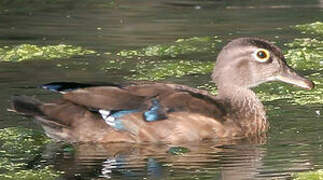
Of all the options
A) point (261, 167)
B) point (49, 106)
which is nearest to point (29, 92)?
point (49, 106)

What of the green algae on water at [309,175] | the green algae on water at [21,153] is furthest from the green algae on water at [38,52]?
the green algae on water at [309,175]

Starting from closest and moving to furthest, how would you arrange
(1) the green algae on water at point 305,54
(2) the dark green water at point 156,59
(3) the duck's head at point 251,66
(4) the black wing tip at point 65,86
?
(2) the dark green water at point 156,59
(4) the black wing tip at point 65,86
(3) the duck's head at point 251,66
(1) the green algae on water at point 305,54

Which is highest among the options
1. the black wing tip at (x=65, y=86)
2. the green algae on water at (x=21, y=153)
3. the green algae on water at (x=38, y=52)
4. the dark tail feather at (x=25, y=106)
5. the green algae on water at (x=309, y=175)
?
the black wing tip at (x=65, y=86)

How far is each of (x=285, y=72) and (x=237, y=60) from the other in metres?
0.51

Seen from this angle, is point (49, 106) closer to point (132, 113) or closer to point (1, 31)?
point (132, 113)

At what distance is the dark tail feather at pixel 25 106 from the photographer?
1191 centimetres

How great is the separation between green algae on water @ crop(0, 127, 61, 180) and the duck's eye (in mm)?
2278

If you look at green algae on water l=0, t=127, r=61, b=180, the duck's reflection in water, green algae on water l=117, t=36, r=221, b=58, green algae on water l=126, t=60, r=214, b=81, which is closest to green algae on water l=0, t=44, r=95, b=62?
green algae on water l=117, t=36, r=221, b=58

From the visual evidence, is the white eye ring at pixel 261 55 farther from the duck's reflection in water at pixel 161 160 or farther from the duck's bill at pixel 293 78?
the duck's reflection in water at pixel 161 160

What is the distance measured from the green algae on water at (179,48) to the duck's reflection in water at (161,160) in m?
4.39

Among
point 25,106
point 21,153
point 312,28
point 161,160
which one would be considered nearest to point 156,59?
point 312,28

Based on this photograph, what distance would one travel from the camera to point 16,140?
11953 mm

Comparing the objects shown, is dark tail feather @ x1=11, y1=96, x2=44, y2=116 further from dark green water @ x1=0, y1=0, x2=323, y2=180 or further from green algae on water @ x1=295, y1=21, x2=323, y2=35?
green algae on water @ x1=295, y1=21, x2=323, y2=35

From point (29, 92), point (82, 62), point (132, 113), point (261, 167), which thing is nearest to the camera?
point (261, 167)
